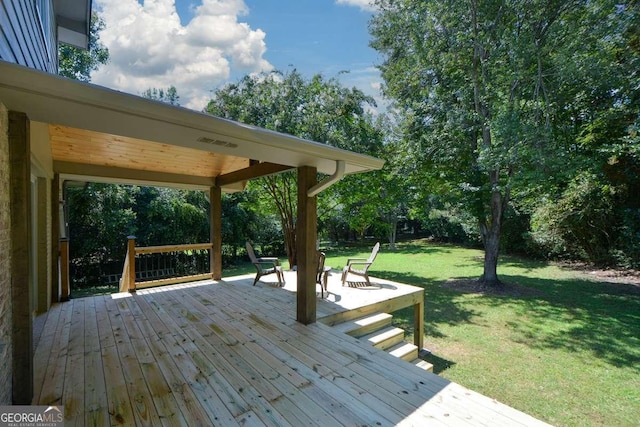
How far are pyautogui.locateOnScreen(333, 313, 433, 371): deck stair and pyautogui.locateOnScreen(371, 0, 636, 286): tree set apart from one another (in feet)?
17.2

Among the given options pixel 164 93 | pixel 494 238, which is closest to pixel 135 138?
pixel 494 238

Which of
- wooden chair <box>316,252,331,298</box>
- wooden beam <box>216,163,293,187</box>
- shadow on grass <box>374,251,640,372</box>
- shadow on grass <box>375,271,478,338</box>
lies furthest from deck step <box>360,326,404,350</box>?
wooden beam <box>216,163,293,187</box>

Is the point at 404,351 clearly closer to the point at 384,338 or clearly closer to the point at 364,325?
the point at 384,338

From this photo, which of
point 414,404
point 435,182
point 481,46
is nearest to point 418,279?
point 435,182

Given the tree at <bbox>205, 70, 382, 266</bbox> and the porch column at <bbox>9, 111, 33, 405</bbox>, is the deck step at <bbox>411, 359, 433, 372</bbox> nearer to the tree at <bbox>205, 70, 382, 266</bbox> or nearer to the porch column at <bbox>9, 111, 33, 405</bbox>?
the porch column at <bbox>9, 111, 33, 405</bbox>

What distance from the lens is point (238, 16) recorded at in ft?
25.4

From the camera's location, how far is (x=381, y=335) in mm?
4023

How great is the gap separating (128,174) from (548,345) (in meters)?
8.07

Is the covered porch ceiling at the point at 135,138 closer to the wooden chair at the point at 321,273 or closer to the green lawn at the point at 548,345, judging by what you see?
the wooden chair at the point at 321,273

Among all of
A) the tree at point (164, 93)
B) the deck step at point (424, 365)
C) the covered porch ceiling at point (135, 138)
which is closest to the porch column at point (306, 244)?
the covered porch ceiling at point (135, 138)

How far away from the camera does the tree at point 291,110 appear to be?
823cm

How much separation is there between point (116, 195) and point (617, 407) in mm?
13343

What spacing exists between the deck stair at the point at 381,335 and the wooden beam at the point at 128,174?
4.32 meters

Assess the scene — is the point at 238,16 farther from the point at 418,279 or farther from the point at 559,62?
the point at 418,279
